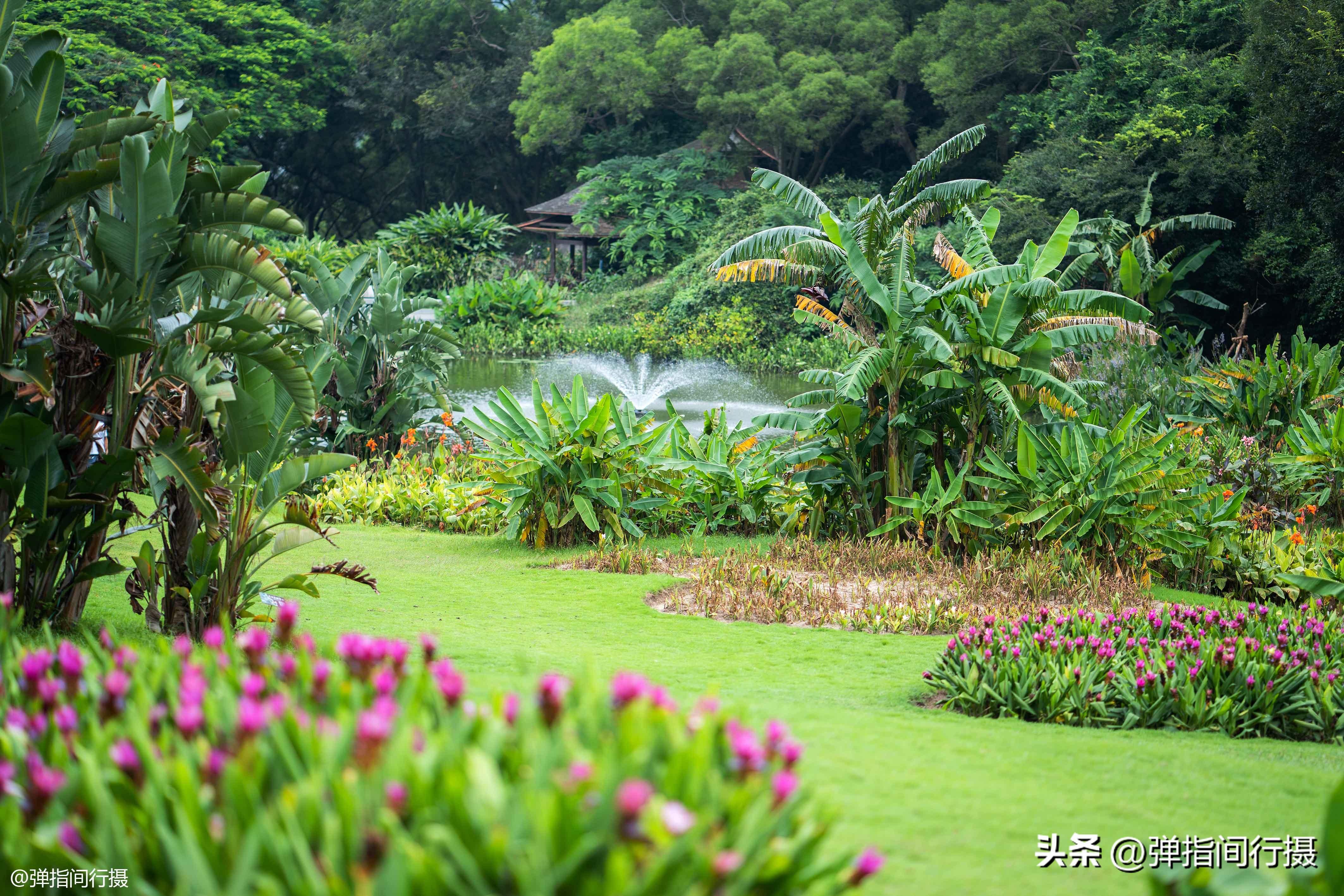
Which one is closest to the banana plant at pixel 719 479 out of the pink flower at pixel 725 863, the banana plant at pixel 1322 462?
the banana plant at pixel 1322 462

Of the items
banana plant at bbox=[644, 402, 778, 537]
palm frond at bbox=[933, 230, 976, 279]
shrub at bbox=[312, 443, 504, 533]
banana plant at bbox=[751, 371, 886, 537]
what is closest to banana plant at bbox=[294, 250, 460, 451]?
shrub at bbox=[312, 443, 504, 533]

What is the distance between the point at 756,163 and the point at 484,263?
9701mm

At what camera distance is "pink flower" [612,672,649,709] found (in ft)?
7.09

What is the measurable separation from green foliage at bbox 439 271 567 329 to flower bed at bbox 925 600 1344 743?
2422 cm

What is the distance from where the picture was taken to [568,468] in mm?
9133

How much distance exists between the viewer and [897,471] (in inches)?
347

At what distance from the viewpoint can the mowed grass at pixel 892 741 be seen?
2773 millimetres

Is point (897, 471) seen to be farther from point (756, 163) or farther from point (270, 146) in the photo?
point (270, 146)

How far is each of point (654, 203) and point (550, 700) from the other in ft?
106

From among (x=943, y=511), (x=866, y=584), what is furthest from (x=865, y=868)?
(x=943, y=511)

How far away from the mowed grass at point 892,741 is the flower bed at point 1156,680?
0.63ft

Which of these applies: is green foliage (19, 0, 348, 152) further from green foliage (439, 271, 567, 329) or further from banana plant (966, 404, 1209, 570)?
banana plant (966, 404, 1209, 570)

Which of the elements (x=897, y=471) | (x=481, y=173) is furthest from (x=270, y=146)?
(x=897, y=471)

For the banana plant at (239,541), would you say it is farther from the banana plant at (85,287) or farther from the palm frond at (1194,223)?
the palm frond at (1194,223)
